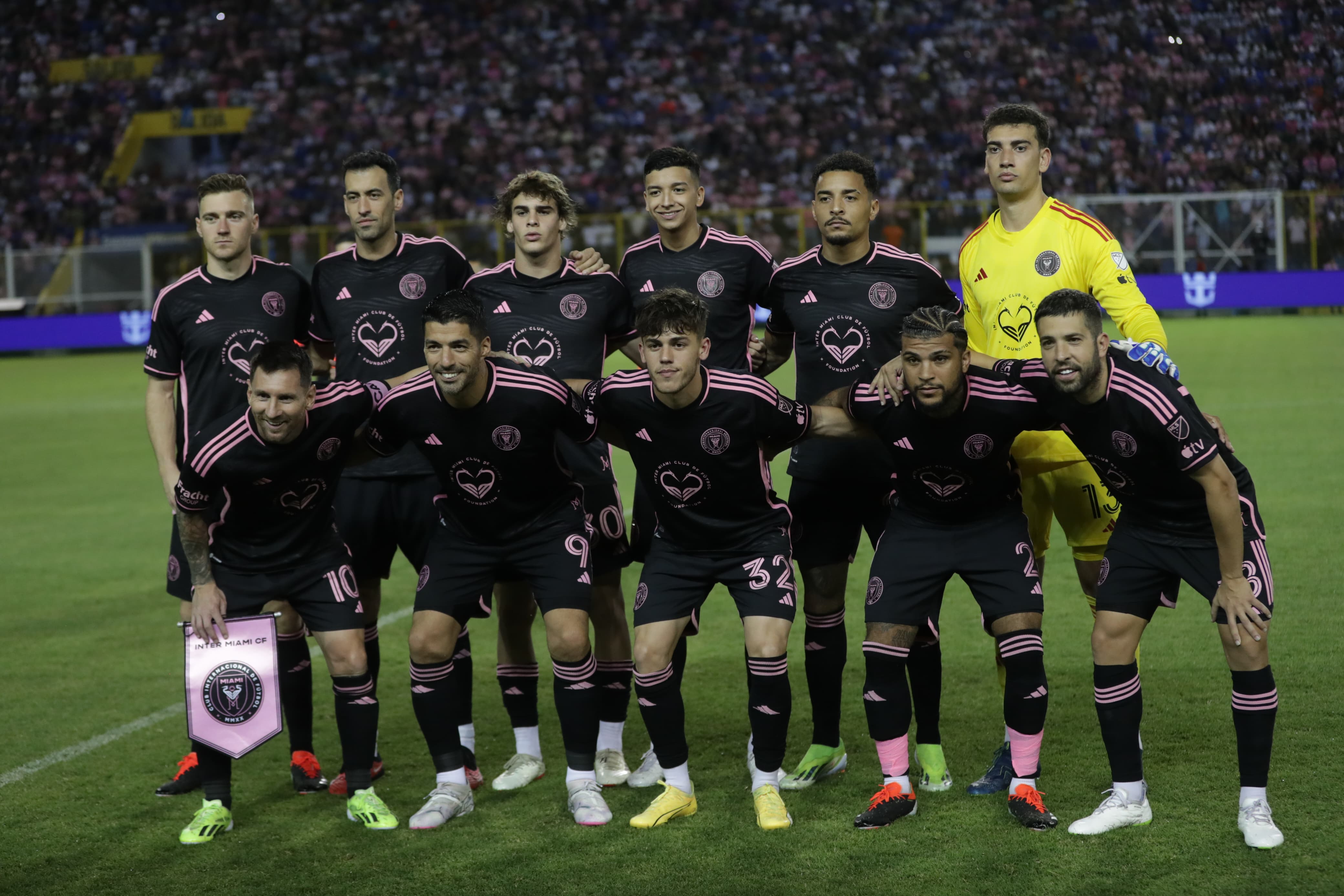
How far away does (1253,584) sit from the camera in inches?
173

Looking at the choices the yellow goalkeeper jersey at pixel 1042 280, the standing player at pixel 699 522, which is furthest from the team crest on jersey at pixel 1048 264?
the standing player at pixel 699 522

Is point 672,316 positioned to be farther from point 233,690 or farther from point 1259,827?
point 1259,827

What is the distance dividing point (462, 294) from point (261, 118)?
31533mm

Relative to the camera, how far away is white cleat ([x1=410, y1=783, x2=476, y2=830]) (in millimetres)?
4863

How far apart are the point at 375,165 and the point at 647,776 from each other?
8.66 feet

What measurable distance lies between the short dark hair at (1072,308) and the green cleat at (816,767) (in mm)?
1877

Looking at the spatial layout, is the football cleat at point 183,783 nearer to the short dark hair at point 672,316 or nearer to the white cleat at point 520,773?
the white cleat at point 520,773

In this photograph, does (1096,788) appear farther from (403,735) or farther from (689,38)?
(689,38)

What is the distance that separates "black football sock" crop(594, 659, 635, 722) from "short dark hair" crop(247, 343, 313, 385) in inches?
65.7

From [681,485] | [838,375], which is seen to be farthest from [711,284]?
[681,485]

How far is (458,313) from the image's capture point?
4.85 meters

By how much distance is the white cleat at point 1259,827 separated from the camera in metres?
4.27

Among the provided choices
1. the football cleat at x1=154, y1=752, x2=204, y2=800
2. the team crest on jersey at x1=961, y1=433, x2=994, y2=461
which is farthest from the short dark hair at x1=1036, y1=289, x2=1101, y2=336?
the football cleat at x1=154, y1=752, x2=204, y2=800

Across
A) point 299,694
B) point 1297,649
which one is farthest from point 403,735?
point 1297,649
